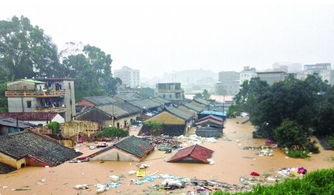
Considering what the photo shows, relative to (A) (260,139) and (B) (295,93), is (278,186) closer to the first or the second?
(B) (295,93)

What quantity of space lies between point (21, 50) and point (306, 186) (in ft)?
126

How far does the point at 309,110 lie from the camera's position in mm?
26203

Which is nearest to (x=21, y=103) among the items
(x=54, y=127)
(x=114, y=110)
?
(x=54, y=127)

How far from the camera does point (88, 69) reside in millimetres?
49875

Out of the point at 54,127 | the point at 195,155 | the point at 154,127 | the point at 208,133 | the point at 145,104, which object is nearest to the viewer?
the point at 195,155

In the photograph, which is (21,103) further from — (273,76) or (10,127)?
(273,76)

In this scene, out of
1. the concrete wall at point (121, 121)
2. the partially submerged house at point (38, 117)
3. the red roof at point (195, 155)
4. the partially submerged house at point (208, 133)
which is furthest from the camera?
the concrete wall at point (121, 121)

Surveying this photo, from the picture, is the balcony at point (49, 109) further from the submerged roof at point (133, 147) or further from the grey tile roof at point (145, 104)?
the grey tile roof at point (145, 104)

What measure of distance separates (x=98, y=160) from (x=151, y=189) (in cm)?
669

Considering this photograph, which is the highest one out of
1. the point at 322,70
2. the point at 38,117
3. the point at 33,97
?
the point at 322,70

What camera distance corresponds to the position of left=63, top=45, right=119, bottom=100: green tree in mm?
48109

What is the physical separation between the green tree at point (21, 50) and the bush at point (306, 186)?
117 ft

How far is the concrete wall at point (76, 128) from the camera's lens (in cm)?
2581

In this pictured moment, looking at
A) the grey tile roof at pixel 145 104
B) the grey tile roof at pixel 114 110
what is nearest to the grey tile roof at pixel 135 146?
the grey tile roof at pixel 114 110
